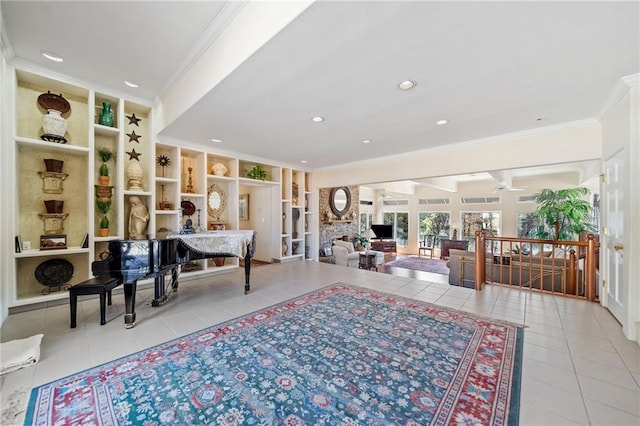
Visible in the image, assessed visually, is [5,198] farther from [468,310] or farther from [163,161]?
[468,310]

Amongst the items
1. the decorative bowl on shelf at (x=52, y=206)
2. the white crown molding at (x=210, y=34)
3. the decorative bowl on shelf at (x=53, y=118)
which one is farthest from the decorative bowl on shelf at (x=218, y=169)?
the decorative bowl on shelf at (x=52, y=206)

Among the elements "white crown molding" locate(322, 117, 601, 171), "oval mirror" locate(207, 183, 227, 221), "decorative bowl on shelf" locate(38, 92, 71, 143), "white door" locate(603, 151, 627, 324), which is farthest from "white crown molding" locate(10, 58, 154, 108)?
"white door" locate(603, 151, 627, 324)

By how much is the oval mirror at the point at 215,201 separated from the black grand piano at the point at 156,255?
204cm

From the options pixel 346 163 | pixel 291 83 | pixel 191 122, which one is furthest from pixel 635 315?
pixel 191 122

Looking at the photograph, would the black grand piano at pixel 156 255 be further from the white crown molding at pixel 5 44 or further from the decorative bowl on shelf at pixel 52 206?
the white crown molding at pixel 5 44

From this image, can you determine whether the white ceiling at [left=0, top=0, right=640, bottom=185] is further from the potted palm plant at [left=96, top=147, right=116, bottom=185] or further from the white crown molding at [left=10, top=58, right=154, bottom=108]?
the potted palm plant at [left=96, top=147, right=116, bottom=185]

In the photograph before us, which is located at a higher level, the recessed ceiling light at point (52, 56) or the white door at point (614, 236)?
the recessed ceiling light at point (52, 56)

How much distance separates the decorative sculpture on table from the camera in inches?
151

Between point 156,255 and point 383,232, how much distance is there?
10342mm

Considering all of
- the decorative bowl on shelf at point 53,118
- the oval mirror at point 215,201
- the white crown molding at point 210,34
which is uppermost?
the white crown molding at point 210,34

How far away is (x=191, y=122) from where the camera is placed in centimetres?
354

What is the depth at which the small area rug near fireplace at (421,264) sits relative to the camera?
896 centimetres

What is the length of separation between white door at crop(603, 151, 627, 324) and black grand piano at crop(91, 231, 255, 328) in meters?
4.55

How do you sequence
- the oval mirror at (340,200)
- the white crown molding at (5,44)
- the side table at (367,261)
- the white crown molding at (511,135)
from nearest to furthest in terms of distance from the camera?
1. the white crown molding at (5,44)
2. the white crown molding at (511,135)
3. the side table at (367,261)
4. the oval mirror at (340,200)
